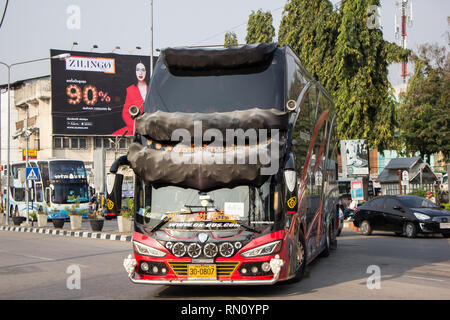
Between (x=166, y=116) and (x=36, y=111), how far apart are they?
62.8m

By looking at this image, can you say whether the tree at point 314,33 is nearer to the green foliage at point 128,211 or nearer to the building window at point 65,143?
the green foliage at point 128,211

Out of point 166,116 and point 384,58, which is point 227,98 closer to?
point 166,116

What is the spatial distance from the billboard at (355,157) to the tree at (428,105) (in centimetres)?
2007

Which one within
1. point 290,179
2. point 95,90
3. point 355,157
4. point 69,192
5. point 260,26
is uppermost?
point 260,26

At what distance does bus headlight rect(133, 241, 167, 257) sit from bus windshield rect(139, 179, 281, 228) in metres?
0.38

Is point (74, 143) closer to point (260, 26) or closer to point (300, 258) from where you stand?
point (260, 26)

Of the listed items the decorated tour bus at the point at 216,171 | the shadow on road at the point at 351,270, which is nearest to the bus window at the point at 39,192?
the shadow on road at the point at 351,270

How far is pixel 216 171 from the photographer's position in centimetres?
840

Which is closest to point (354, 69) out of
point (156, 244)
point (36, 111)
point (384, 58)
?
point (384, 58)

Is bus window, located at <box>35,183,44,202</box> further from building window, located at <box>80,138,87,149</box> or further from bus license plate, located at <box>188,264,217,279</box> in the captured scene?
bus license plate, located at <box>188,264,217,279</box>

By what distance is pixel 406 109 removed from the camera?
46.5 metres

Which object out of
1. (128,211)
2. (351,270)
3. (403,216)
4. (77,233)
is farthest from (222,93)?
(77,233)

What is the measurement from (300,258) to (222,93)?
116 inches
